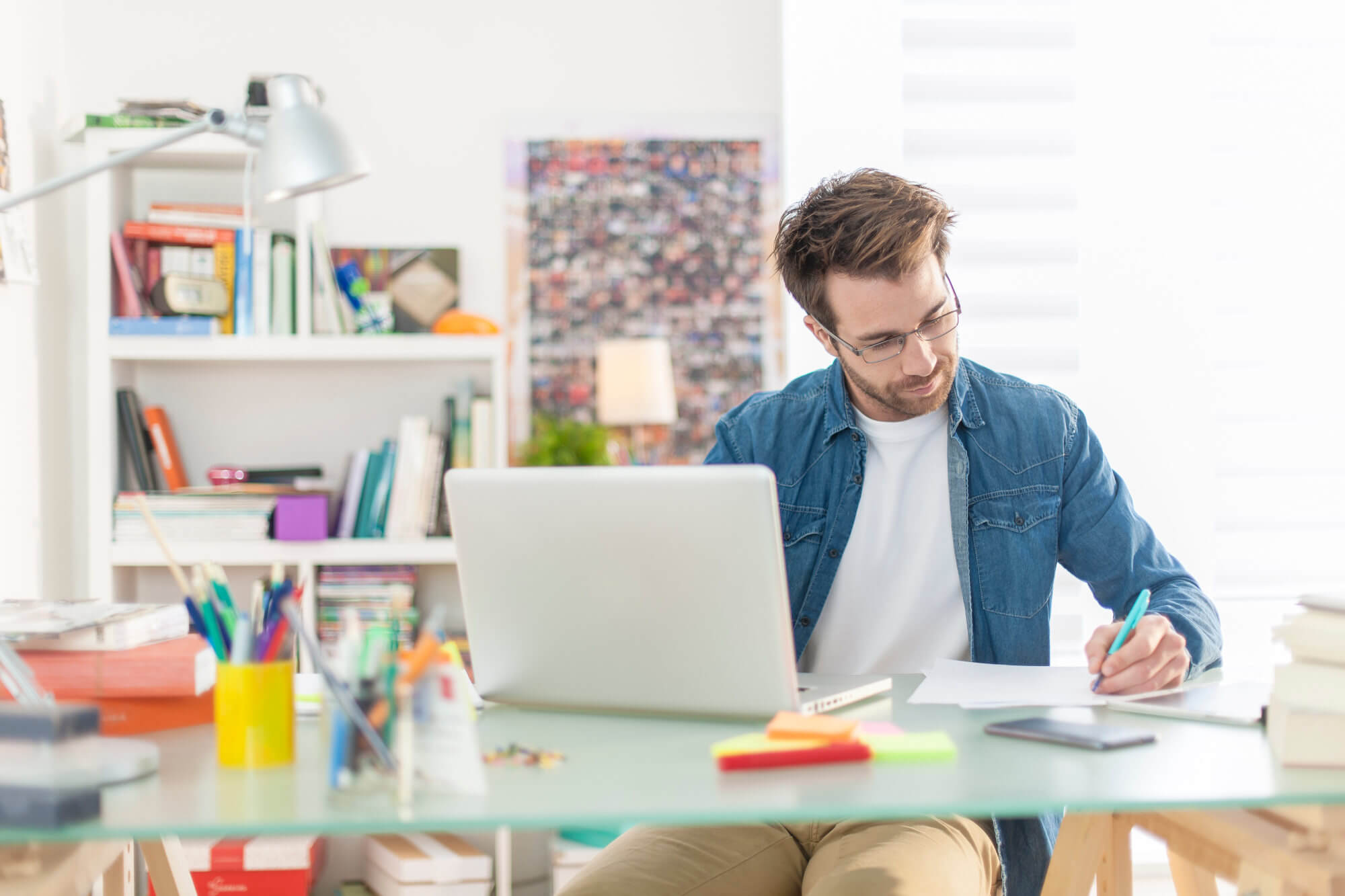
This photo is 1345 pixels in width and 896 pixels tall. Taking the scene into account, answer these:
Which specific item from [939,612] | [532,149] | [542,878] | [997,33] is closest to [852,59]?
[997,33]

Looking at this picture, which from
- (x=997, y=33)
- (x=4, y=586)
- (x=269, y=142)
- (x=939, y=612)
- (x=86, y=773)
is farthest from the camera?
(x=997, y=33)

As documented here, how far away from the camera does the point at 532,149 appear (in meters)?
2.91

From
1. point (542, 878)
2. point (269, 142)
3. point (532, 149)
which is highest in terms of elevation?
point (532, 149)

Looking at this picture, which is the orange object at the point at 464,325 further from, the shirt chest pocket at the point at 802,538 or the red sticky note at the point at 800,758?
the red sticky note at the point at 800,758

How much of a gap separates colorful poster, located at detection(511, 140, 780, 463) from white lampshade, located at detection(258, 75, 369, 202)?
68.7 inches

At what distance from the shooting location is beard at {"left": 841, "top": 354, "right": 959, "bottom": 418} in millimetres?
1642

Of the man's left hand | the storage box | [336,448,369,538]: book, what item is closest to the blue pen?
the man's left hand

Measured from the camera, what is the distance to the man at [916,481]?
5.32ft

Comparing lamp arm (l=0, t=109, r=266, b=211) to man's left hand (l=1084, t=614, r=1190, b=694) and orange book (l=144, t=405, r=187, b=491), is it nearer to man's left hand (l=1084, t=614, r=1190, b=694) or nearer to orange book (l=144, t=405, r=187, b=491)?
man's left hand (l=1084, t=614, r=1190, b=694)

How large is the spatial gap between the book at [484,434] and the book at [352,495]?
0.27 metres

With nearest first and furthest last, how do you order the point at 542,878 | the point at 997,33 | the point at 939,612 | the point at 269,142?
the point at 269,142
the point at 939,612
the point at 997,33
the point at 542,878

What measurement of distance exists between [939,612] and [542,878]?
1565 millimetres

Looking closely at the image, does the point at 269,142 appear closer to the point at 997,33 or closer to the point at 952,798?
the point at 952,798

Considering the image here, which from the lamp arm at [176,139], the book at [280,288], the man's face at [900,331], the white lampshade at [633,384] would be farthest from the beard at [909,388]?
the book at [280,288]
